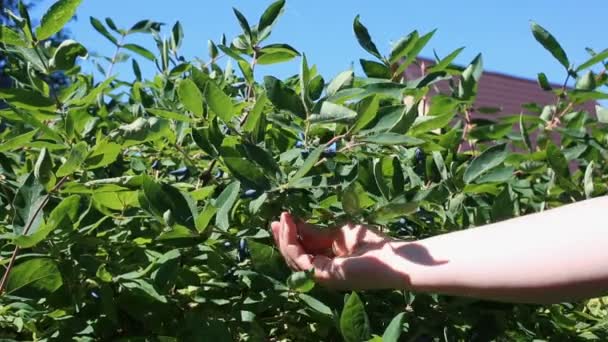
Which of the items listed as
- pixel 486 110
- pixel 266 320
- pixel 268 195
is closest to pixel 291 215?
pixel 268 195

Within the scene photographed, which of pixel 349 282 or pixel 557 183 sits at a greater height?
pixel 557 183

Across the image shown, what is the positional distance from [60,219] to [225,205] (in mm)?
193

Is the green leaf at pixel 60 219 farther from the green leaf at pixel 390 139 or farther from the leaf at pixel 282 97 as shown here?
the green leaf at pixel 390 139

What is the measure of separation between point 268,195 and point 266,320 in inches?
8.1

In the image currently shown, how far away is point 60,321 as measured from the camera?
3.48 feet

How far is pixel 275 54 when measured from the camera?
1377 mm

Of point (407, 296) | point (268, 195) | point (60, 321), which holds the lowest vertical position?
point (60, 321)

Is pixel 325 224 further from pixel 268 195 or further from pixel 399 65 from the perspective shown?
pixel 399 65

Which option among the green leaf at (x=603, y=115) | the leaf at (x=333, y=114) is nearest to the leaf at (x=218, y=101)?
the leaf at (x=333, y=114)

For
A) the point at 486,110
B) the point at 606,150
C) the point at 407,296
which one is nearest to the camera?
the point at 407,296

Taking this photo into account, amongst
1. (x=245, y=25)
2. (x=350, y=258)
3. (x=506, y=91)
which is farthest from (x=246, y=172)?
(x=506, y=91)

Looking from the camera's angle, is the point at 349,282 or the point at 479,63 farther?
the point at 479,63

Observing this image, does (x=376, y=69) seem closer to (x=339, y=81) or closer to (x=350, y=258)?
(x=339, y=81)

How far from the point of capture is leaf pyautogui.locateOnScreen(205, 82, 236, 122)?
1034 mm
